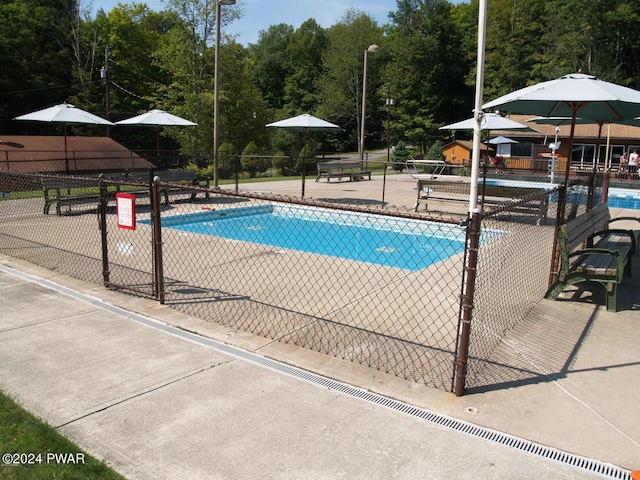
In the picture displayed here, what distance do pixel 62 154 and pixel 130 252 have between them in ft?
54.8

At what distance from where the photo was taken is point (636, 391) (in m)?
3.86

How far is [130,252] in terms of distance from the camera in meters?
6.19

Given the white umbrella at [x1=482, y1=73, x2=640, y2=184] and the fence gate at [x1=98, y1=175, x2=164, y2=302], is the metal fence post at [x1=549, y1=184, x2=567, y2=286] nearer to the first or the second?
the white umbrella at [x1=482, y1=73, x2=640, y2=184]

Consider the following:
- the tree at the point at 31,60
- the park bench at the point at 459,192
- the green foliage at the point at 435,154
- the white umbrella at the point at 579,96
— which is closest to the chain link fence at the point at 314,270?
the park bench at the point at 459,192

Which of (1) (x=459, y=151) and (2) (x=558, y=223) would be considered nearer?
(2) (x=558, y=223)

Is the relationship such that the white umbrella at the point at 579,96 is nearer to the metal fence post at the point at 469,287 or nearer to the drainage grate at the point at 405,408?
the metal fence post at the point at 469,287

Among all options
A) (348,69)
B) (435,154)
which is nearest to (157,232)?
(435,154)

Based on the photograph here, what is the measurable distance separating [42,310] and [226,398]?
9.62 feet

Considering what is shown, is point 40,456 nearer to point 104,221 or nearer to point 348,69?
point 104,221

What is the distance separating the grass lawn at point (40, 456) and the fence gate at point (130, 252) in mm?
2539

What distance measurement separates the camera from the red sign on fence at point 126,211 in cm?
554

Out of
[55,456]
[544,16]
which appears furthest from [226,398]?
[544,16]

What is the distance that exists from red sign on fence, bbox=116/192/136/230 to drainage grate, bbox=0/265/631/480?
973 millimetres

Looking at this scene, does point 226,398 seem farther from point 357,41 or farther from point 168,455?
point 357,41
